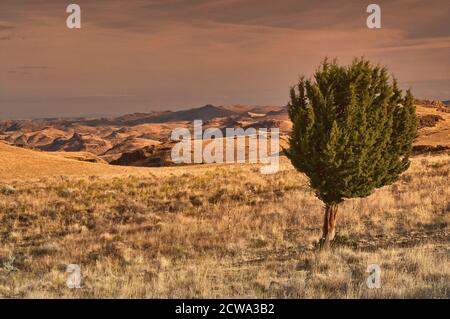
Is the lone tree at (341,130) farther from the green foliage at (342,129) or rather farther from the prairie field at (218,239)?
the prairie field at (218,239)

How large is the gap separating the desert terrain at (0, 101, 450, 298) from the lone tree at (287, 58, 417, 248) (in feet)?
6.40

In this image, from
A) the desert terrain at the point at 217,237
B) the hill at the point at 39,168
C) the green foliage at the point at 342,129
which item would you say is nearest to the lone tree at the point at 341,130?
the green foliage at the point at 342,129

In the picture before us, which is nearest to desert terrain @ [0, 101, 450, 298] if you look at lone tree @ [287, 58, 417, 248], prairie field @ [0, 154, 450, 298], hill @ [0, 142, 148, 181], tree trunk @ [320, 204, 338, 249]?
prairie field @ [0, 154, 450, 298]

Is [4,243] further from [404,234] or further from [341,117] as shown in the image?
[404,234]

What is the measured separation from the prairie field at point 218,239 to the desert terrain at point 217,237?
48 millimetres

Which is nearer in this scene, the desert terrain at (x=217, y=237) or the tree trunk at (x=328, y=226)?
the desert terrain at (x=217, y=237)

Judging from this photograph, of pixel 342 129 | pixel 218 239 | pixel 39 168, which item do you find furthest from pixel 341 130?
pixel 39 168

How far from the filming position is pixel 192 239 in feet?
59.8

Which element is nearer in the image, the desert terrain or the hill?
the desert terrain

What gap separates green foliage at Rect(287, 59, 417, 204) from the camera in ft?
48.9

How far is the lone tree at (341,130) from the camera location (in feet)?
48.9

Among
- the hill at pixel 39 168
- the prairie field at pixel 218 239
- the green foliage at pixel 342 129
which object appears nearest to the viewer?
the prairie field at pixel 218 239

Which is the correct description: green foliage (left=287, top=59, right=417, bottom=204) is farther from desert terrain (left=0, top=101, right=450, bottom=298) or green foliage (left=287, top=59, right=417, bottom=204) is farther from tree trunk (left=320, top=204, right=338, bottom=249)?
desert terrain (left=0, top=101, right=450, bottom=298)
